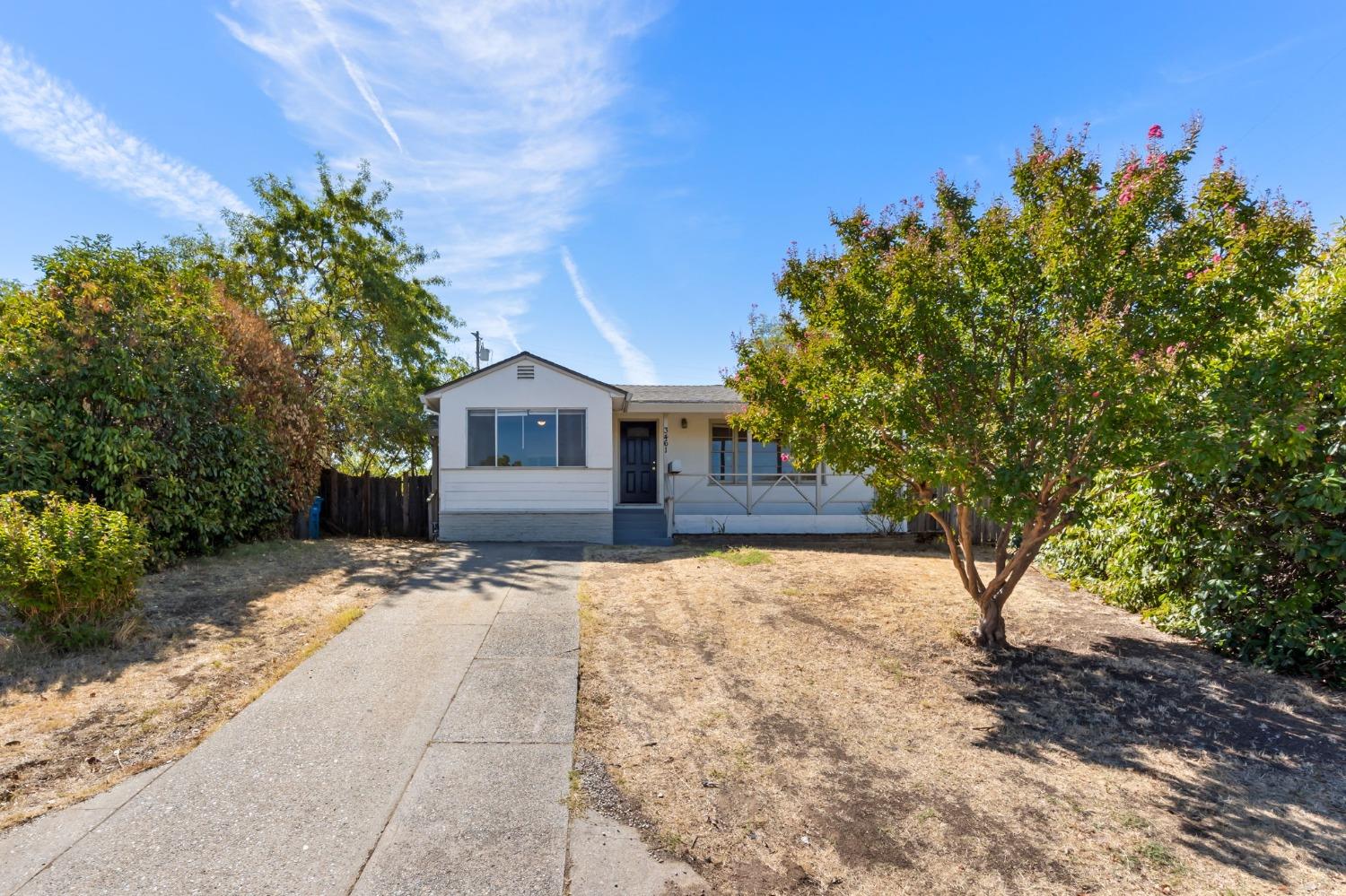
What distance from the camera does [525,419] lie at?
12.2 meters

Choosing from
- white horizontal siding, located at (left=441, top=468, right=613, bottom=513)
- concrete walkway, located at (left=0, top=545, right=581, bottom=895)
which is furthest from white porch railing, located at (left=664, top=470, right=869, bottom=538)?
concrete walkway, located at (left=0, top=545, right=581, bottom=895)

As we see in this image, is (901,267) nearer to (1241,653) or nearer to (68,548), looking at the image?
(1241,653)

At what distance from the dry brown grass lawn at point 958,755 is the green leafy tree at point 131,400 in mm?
6726

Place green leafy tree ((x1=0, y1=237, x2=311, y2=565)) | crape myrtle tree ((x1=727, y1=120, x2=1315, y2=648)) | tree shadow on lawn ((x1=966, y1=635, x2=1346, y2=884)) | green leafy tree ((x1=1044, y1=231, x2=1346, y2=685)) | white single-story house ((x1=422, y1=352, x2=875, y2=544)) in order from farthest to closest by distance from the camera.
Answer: white single-story house ((x1=422, y1=352, x2=875, y2=544)) → green leafy tree ((x1=0, y1=237, x2=311, y2=565)) → crape myrtle tree ((x1=727, y1=120, x2=1315, y2=648)) → green leafy tree ((x1=1044, y1=231, x2=1346, y2=685)) → tree shadow on lawn ((x1=966, y1=635, x2=1346, y2=884))

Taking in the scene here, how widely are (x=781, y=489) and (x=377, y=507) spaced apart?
9.05 m

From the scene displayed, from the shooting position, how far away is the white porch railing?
1397 centimetres

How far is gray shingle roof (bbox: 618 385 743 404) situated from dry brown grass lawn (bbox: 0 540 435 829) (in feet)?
23.8

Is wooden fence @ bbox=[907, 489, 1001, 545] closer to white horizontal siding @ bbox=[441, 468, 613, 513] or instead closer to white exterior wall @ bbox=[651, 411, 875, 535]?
white exterior wall @ bbox=[651, 411, 875, 535]

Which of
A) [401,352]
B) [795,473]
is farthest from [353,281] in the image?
[795,473]

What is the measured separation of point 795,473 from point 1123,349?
1051cm

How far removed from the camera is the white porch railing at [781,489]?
1397 cm

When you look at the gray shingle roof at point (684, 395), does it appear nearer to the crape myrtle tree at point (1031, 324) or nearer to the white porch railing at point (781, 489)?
the white porch railing at point (781, 489)

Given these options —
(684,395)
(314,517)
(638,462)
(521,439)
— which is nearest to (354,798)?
(521,439)

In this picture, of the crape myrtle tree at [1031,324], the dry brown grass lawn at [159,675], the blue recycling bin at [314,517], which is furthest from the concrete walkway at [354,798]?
the blue recycling bin at [314,517]
